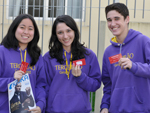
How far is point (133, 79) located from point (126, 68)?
200 millimetres

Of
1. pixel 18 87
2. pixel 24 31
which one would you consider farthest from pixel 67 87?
pixel 24 31

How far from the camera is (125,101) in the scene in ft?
8.46

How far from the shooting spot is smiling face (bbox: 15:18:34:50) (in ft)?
8.93

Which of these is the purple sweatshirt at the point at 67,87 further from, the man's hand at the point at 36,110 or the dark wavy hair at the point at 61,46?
the man's hand at the point at 36,110

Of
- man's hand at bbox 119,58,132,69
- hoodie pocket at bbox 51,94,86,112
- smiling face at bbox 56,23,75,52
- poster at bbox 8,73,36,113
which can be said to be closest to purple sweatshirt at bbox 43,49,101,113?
hoodie pocket at bbox 51,94,86,112

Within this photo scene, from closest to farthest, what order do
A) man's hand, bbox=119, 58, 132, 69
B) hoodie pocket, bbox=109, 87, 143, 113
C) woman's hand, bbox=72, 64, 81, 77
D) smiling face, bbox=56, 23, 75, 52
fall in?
1. man's hand, bbox=119, 58, 132, 69
2. hoodie pocket, bbox=109, 87, 143, 113
3. woman's hand, bbox=72, 64, 81, 77
4. smiling face, bbox=56, 23, 75, 52

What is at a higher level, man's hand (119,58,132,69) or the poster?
man's hand (119,58,132,69)

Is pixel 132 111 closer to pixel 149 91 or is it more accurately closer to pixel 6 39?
pixel 149 91

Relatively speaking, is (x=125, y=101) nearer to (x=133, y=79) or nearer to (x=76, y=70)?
(x=133, y=79)

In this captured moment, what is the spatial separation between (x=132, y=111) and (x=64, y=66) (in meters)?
0.92

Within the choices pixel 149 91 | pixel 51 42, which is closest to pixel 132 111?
pixel 149 91

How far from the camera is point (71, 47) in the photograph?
117 inches

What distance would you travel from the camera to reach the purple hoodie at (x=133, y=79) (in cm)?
253

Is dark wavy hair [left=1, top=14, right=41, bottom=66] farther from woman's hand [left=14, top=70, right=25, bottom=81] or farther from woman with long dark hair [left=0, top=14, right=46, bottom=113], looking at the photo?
woman's hand [left=14, top=70, right=25, bottom=81]
